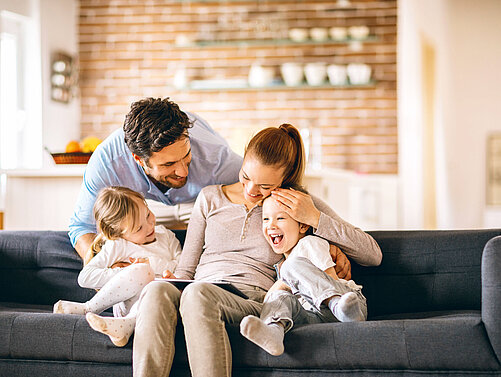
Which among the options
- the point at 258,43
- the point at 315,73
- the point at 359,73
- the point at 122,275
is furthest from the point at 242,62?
the point at 122,275

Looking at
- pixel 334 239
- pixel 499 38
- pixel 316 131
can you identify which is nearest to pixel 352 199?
pixel 316 131

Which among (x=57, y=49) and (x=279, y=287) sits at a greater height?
(x=57, y=49)

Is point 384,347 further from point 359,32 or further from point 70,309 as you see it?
point 359,32

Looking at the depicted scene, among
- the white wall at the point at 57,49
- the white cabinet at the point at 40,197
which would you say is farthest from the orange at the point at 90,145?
the white wall at the point at 57,49

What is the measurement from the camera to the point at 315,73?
6340 mm

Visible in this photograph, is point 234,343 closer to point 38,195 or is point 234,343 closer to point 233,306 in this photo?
point 233,306

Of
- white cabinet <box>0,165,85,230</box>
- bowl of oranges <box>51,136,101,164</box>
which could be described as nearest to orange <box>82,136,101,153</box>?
bowl of oranges <box>51,136,101,164</box>

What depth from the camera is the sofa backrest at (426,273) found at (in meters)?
2.45

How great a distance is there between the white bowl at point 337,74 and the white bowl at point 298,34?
366 mm

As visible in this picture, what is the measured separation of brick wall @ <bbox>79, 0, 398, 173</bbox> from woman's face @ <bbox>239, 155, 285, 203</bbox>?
4.04 m

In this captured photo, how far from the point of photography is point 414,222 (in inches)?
254

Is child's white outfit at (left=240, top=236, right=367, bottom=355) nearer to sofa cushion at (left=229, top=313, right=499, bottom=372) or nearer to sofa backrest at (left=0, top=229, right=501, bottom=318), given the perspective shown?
sofa cushion at (left=229, top=313, right=499, bottom=372)

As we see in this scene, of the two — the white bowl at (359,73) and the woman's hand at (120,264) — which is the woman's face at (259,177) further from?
the white bowl at (359,73)

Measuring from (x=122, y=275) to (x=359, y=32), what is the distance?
456 centimetres
